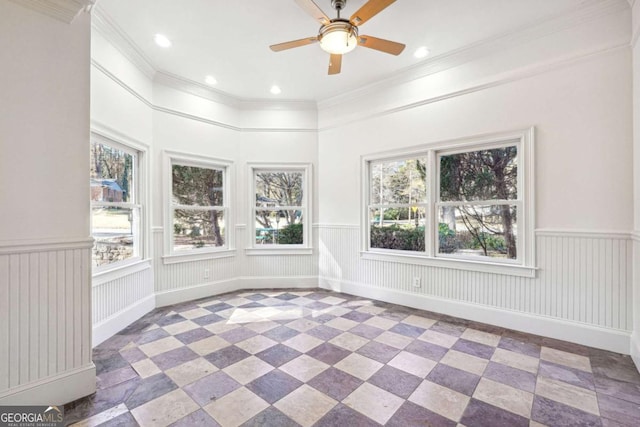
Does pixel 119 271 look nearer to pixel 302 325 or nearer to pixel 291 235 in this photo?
pixel 302 325

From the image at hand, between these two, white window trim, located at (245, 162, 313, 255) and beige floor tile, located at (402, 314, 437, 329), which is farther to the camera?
white window trim, located at (245, 162, 313, 255)

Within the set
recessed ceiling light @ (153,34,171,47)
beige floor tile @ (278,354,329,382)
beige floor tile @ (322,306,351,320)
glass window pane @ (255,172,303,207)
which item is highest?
recessed ceiling light @ (153,34,171,47)

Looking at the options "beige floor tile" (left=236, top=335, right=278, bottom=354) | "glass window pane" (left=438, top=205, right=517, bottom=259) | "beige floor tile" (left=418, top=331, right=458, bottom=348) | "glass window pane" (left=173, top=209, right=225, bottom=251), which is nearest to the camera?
"beige floor tile" (left=236, top=335, right=278, bottom=354)

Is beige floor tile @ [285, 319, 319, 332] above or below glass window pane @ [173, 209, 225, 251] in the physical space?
below

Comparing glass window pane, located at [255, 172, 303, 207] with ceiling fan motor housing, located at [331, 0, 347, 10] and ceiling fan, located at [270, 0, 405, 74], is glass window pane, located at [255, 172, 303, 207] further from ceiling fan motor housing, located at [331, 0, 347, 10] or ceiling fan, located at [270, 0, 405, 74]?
ceiling fan motor housing, located at [331, 0, 347, 10]

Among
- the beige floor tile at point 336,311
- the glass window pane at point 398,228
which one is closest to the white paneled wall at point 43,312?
the beige floor tile at point 336,311

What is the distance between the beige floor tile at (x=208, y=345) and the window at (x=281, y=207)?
2.01m

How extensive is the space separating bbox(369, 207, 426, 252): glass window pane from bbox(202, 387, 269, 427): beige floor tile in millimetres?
2723

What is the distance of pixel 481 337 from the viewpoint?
2.93 meters

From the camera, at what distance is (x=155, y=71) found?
3746mm

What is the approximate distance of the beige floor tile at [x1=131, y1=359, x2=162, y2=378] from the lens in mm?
2291

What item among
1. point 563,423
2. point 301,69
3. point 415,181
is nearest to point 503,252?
point 415,181

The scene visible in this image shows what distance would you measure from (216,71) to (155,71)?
771 mm

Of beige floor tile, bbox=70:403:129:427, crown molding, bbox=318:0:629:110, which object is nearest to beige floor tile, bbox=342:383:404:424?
beige floor tile, bbox=70:403:129:427
